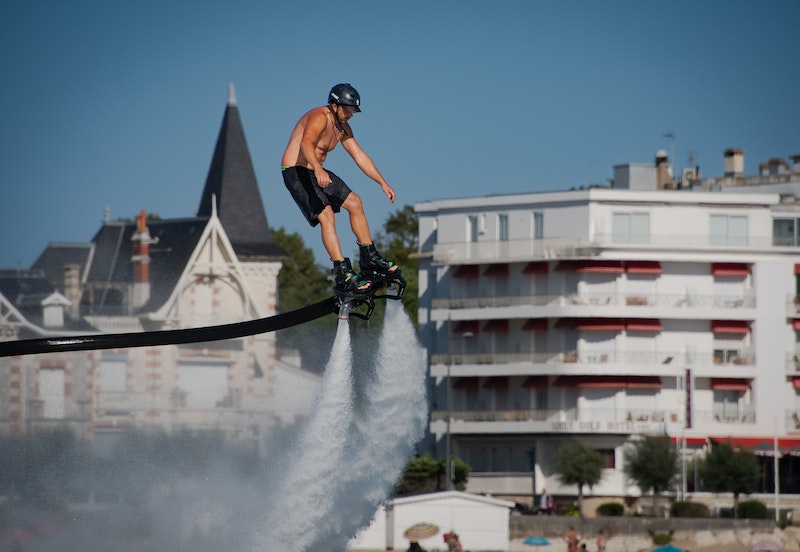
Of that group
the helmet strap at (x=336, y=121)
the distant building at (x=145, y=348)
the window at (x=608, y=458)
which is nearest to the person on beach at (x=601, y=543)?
the distant building at (x=145, y=348)

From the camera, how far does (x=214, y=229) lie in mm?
96812

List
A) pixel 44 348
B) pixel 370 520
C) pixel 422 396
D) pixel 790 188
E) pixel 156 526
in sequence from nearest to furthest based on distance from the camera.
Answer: pixel 44 348 → pixel 422 396 → pixel 370 520 → pixel 156 526 → pixel 790 188

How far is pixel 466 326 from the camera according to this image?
103375 millimetres

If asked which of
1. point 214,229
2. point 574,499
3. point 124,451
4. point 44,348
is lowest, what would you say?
point 574,499

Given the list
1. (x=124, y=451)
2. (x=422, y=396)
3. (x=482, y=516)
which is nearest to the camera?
(x=422, y=396)

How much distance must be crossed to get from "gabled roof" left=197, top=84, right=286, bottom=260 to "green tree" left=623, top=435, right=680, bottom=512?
35.3 metres

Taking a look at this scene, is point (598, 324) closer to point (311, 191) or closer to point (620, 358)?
point (620, 358)

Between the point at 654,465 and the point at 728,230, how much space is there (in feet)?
67.4

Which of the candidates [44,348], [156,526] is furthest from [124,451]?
[44,348]

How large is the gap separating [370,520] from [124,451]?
43.5ft

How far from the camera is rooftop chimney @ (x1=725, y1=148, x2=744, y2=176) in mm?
124062

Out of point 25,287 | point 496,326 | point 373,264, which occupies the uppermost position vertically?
point 496,326

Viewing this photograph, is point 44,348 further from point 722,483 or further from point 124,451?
point 722,483

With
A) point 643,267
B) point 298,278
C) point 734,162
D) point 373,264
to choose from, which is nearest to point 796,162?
point 734,162
